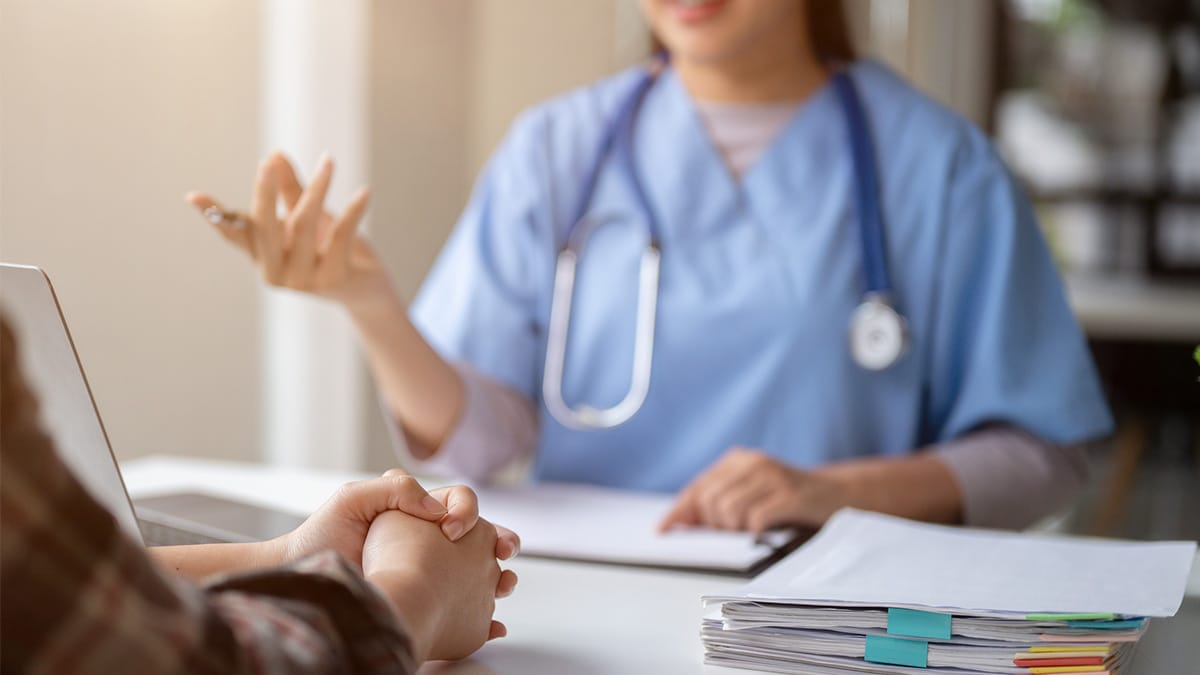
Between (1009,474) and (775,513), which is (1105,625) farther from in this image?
(1009,474)

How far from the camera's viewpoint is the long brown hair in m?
1.40

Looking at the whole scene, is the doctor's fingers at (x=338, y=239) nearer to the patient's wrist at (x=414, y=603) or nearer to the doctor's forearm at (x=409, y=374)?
the doctor's forearm at (x=409, y=374)

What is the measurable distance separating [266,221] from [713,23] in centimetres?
53

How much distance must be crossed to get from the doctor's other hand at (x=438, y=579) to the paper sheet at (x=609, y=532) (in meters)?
0.25

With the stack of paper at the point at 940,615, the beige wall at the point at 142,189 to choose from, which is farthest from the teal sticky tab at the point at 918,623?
the beige wall at the point at 142,189

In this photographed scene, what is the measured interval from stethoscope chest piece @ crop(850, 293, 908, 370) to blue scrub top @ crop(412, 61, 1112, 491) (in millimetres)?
27

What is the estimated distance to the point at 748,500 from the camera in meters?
1.01

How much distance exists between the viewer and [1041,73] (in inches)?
186

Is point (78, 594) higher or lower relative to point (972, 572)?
higher

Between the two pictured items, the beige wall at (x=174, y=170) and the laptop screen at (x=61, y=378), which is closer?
the laptop screen at (x=61, y=378)

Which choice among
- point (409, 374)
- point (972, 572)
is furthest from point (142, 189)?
point (972, 572)

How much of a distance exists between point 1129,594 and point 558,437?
0.72 metres

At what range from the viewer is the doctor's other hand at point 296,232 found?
935 millimetres

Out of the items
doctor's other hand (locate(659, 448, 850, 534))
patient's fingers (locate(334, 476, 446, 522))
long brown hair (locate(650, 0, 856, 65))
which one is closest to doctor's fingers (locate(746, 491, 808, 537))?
doctor's other hand (locate(659, 448, 850, 534))
